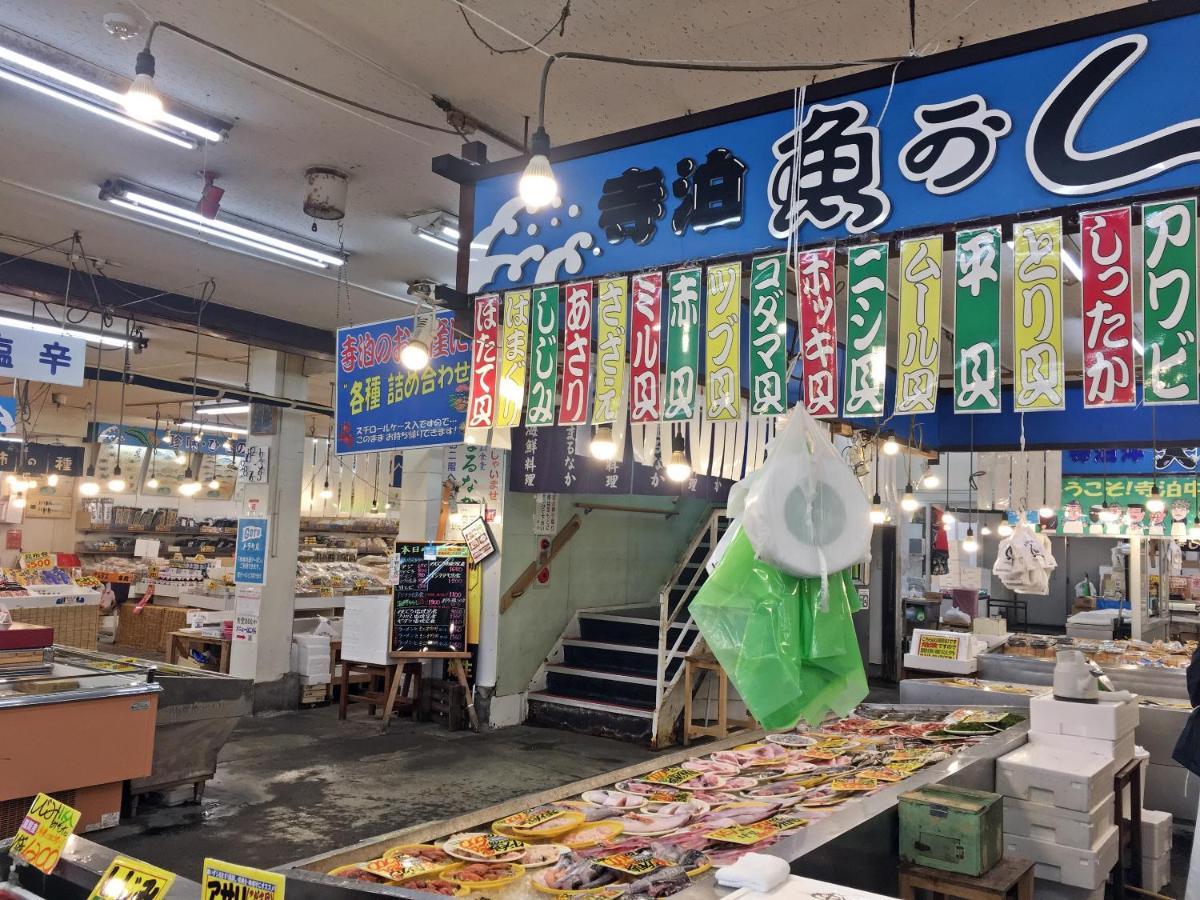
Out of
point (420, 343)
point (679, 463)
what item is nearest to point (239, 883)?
point (420, 343)

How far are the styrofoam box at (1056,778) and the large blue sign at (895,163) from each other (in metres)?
2.83

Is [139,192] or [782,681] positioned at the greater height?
[139,192]

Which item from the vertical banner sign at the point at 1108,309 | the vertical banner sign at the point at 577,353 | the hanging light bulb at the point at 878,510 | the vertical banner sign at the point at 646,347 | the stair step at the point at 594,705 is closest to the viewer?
the vertical banner sign at the point at 1108,309

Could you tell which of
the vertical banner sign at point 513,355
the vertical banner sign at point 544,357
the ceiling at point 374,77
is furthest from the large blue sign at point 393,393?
the vertical banner sign at point 544,357

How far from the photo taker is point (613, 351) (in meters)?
4.29

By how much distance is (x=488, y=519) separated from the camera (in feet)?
34.3

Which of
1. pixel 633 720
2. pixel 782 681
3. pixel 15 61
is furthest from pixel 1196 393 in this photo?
pixel 633 720

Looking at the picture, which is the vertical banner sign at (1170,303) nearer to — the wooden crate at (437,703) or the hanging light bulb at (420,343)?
the hanging light bulb at (420,343)

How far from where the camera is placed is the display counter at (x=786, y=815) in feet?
9.59

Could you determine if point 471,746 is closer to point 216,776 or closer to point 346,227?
point 216,776

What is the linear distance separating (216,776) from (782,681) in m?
7.11

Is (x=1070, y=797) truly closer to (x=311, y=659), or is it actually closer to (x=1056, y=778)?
(x=1056, y=778)

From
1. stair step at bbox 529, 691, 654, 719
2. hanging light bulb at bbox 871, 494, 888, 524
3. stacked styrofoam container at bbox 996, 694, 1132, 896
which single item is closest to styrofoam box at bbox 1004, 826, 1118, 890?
stacked styrofoam container at bbox 996, 694, 1132, 896

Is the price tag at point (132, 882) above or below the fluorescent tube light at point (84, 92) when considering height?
below
